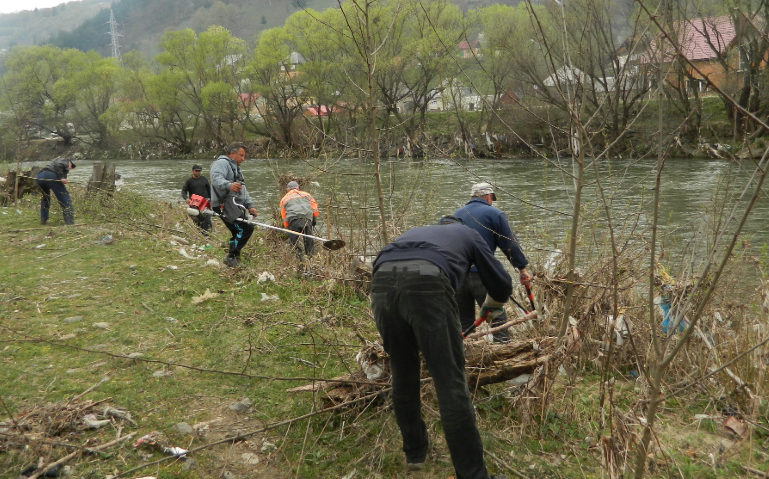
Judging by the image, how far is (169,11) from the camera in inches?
6747

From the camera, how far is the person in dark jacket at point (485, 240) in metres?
5.04

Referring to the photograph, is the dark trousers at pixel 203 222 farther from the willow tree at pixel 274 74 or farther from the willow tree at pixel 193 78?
the willow tree at pixel 193 78

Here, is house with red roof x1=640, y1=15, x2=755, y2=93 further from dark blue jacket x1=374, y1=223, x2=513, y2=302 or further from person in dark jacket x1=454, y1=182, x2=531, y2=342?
person in dark jacket x1=454, y1=182, x2=531, y2=342

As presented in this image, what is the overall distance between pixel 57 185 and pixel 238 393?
346 inches

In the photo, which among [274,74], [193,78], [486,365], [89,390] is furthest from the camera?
[193,78]

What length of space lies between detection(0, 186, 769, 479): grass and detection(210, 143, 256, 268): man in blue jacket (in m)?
0.60

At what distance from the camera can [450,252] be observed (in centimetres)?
297

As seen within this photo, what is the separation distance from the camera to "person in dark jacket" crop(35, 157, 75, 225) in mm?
11203

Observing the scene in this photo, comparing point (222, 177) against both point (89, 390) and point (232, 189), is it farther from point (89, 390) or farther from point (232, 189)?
point (89, 390)

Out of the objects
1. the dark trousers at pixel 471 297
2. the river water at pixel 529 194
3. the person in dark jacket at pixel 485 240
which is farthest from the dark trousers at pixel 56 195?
the dark trousers at pixel 471 297

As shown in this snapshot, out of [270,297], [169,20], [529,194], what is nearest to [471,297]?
[270,297]

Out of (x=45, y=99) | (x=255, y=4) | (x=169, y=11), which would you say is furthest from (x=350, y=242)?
(x=169, y=11)

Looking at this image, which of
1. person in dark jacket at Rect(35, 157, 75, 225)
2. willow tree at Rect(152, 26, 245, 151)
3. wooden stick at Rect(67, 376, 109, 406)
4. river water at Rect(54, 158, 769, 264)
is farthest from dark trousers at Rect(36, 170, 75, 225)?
willow tree at Rect(152, 26, 245, 151)

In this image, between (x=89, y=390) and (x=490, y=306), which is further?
(x=89, y=390)
